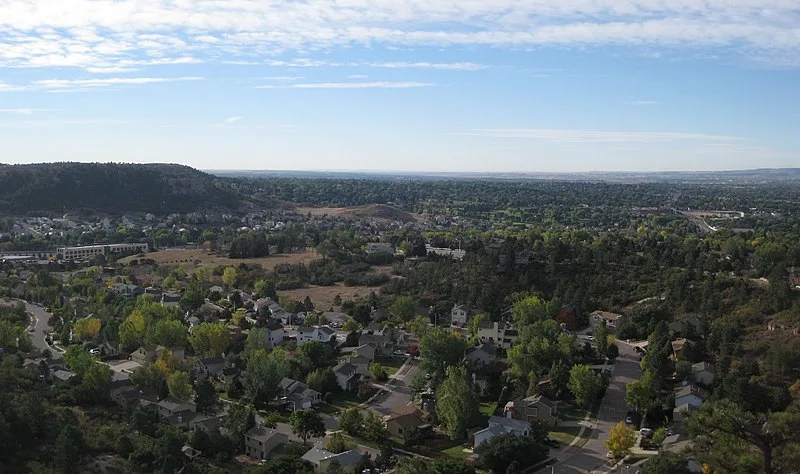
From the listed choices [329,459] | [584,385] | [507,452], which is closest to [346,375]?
[329,459]

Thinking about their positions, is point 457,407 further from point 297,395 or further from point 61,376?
point 61,376

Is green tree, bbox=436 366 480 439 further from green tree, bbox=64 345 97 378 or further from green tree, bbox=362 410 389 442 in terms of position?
green tree, bbox=64 345 97 378

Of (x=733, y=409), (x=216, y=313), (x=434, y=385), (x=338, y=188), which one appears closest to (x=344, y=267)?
(x=216, y=313)

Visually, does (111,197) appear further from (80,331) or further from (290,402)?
(290,402)

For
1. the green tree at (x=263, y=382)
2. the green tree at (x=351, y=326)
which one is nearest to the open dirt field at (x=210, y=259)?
the green tree at (x=351, y=326)

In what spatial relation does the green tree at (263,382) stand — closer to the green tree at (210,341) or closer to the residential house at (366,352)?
the green tree at (210,341)

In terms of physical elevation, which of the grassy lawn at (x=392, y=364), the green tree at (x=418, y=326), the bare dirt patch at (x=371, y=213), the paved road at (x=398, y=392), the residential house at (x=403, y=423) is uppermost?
the bare dirt patch at (x=371, y=213)
